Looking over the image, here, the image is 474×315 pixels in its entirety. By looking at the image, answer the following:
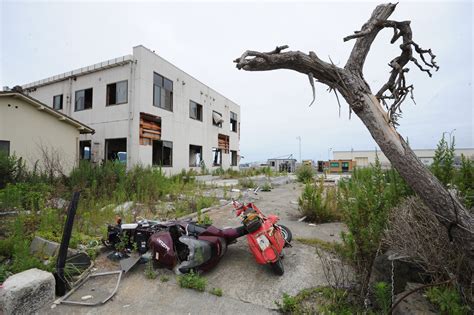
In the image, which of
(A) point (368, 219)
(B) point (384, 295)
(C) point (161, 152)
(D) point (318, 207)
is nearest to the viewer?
(B) point (384, 295)

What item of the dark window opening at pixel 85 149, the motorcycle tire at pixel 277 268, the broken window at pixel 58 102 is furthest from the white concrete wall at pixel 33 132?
the motorcycle tire at pixel 277 268

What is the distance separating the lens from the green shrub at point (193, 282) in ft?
8.55

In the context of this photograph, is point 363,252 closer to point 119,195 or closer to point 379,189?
point 379,189

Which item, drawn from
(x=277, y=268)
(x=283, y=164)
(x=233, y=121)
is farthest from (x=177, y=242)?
(x=283, y=164)

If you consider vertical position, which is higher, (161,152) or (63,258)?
(161,152)

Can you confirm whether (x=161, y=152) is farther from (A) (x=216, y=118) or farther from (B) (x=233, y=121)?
(B) (x=233, y=121)

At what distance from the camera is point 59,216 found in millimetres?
4137

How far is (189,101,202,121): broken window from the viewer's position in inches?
595

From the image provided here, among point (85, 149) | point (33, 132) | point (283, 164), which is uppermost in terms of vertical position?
point (33, 132)

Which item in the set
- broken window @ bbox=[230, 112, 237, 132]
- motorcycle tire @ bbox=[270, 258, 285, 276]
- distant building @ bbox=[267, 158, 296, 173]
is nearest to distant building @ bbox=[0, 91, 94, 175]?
motorcycle tire @ bbox=[270, 258, 285, 276]

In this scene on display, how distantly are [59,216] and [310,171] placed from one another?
1229 centimetres

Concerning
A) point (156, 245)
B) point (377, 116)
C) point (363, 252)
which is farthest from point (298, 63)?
point (156, 245)

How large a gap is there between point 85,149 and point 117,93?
4580 millimetres

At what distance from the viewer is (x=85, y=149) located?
13.5 m
